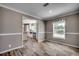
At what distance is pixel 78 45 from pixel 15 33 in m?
3.84

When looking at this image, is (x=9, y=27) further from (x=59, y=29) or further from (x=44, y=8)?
(x=59, y=29)

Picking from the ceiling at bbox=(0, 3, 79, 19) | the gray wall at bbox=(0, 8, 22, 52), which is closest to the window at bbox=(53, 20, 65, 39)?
the ceiling at bbox=(0, 3, 79, 19)

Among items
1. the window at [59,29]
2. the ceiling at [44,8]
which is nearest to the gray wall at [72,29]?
the window at [59,29]

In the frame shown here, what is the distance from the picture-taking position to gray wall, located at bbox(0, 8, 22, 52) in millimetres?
3117

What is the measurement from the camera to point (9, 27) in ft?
11.2

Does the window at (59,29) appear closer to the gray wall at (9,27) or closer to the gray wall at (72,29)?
the gray wall at (72,29)

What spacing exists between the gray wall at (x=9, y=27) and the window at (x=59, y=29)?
10.3 ft

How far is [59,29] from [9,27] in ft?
Result: 12.6

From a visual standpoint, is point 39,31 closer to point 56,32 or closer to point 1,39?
point 56,32

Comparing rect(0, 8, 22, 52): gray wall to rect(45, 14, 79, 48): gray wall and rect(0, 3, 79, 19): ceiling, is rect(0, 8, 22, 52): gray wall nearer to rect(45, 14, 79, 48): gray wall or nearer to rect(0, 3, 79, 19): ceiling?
rect(0, 3, 79, 19): ceiling

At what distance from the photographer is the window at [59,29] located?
202 inches

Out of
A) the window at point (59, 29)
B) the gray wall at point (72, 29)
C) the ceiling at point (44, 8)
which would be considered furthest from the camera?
the window at point (59, 29)

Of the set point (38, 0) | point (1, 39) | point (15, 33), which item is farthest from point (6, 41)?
point (38, 0)

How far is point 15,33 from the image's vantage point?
376 cm
